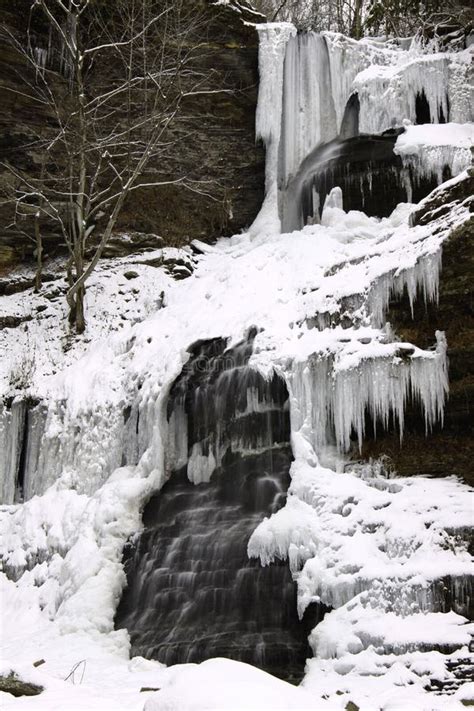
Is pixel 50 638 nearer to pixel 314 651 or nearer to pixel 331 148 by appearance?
pixel 314 651

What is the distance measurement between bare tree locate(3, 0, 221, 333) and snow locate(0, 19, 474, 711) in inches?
68.4

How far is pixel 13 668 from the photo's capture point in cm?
634

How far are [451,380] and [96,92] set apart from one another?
11.7m

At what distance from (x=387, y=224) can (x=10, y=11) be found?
27.8 ft

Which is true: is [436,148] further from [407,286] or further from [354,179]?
[407,286]

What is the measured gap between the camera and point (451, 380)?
8.39 metres

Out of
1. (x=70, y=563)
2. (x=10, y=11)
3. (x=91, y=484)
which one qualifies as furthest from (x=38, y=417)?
(x=10, y=11)

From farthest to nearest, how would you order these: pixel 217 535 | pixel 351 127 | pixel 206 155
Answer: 1. pixel 206 155
2. pixel 351 127
3. pixel 217 535

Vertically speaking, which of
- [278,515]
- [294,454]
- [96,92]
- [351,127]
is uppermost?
[96,92]

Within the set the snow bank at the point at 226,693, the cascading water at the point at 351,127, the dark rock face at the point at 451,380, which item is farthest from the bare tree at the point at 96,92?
the snow bank at the point at 226,693

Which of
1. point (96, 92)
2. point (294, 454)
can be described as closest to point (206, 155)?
point (96, 92)

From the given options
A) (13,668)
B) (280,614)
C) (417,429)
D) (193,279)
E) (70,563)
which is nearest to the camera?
(13,668)

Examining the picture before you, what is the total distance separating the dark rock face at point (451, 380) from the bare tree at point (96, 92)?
7.79m

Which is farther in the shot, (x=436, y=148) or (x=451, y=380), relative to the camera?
(x=436, y=148)
